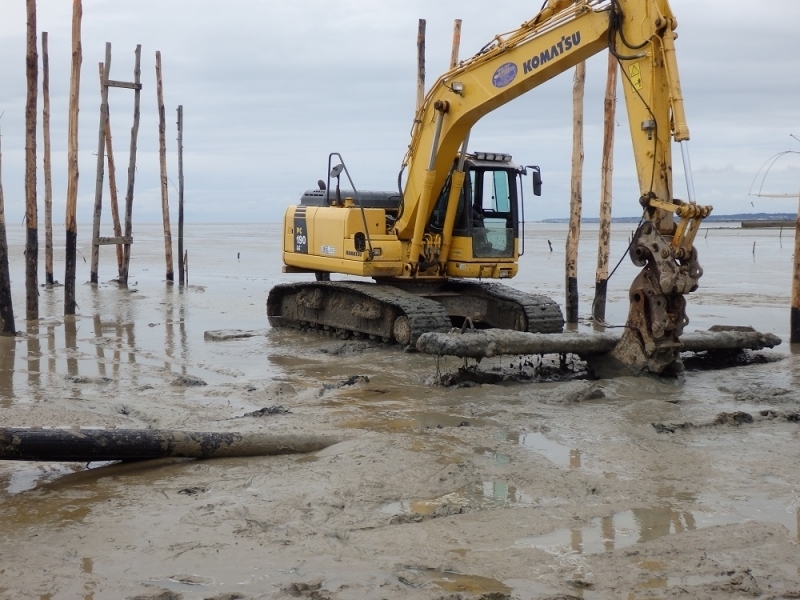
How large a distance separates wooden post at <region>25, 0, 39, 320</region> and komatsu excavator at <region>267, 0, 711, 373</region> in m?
3.98

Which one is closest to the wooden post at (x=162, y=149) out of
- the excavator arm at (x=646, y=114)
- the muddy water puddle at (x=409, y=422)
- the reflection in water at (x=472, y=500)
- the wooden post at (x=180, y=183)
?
the wooden post at (x=180, y=183)

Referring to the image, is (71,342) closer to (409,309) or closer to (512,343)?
(409,309)

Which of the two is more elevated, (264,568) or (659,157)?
(659,157)

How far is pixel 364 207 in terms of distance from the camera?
582 inches

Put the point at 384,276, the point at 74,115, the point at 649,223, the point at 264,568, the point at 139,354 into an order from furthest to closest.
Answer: the point at 74,115, the point at 384,276, the point at 139,354, the point at 649,223, the point at 264,568

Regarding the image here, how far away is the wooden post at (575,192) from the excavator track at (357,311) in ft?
12.8

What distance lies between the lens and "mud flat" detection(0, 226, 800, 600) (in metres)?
4.89

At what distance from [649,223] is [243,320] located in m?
9.04

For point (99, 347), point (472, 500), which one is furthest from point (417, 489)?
point (99, 347)

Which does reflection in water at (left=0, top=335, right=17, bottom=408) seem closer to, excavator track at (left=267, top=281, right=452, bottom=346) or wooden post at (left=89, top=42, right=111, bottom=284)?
excavator track at (left=267, top=281, right=452, bottom=346)

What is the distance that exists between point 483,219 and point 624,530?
29.4 ft

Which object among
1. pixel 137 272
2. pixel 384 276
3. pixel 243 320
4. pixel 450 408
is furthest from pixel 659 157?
pixel 137 272

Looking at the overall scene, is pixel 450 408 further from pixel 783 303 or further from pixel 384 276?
pixel 783 303

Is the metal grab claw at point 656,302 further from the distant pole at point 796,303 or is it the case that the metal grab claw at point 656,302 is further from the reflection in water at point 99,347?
the reflection in water at point 99,347
